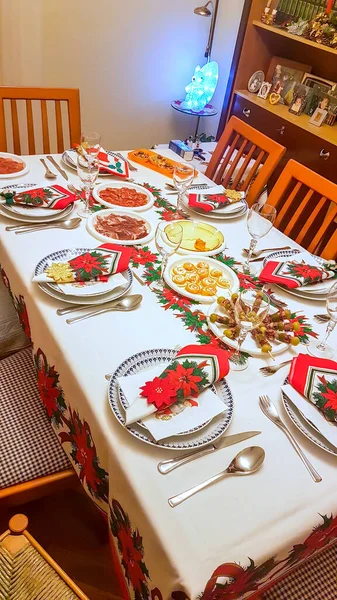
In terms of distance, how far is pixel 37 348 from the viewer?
113 centimetres

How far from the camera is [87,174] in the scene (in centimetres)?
142

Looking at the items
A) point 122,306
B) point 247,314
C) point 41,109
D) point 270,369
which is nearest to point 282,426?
point 270,369

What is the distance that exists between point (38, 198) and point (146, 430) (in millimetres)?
844

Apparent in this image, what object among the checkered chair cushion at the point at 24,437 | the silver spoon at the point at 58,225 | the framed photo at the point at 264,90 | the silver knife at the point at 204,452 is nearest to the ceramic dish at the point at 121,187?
the silver spoon at the point at 58,225

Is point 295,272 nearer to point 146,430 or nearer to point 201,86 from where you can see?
point 146,430

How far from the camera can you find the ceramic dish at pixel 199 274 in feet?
3.90

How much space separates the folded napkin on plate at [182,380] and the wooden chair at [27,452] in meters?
0.37

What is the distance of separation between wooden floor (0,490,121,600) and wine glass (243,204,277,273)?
0.89m

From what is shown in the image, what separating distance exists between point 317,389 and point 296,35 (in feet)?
7.21

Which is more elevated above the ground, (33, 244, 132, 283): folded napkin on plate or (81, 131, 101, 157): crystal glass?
(81, 131, 101, 157): crystal glass

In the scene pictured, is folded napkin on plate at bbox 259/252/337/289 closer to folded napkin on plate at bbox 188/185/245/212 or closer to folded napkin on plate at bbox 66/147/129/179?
folded napkin on plate at bbox 188/185/245/212

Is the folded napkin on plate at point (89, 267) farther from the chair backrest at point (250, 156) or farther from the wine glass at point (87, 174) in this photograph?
the chair backrest at point (250, 156)

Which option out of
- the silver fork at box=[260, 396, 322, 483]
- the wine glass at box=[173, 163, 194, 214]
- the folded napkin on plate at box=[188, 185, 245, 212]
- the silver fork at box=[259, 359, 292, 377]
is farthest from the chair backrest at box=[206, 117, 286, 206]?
the silver fork at box=[260, 396, 322, 483]

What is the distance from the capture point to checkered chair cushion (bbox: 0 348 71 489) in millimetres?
1066
